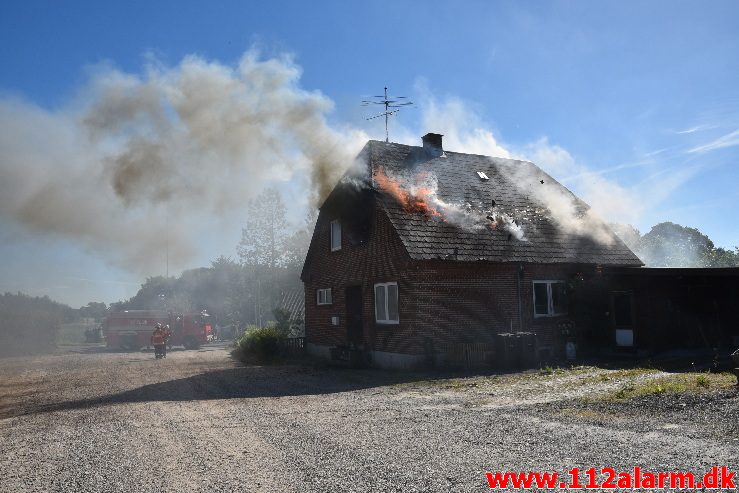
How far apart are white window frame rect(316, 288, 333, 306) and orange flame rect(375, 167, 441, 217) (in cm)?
511

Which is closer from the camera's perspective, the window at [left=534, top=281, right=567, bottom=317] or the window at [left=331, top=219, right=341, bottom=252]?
the window at [left=534, top=281, right=567, bottom=317]

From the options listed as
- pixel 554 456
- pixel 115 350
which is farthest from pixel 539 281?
pixel 115 350

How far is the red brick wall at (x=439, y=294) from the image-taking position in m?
16.1

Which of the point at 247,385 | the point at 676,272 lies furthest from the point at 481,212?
the point at 247,385

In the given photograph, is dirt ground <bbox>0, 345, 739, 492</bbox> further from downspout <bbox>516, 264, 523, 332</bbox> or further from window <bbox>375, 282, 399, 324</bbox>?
downspout <bbox>516, 264, 523, 332</bbox>

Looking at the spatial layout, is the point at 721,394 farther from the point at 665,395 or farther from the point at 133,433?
the point at 133,433

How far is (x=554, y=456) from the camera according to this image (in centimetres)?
612

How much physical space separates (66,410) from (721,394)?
1175 centimetres

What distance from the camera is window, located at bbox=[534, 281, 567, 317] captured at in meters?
18.2

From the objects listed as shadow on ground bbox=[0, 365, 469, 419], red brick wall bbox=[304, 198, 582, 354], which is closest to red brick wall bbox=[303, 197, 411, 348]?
red brick wall bbox=[304, 198, 582, 354]

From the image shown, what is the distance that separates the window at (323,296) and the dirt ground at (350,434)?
808cm

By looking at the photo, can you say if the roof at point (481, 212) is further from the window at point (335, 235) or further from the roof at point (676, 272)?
the window at point (335, 235)

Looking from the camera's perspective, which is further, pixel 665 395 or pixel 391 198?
pixel 391 198

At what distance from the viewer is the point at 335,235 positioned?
2078cm
